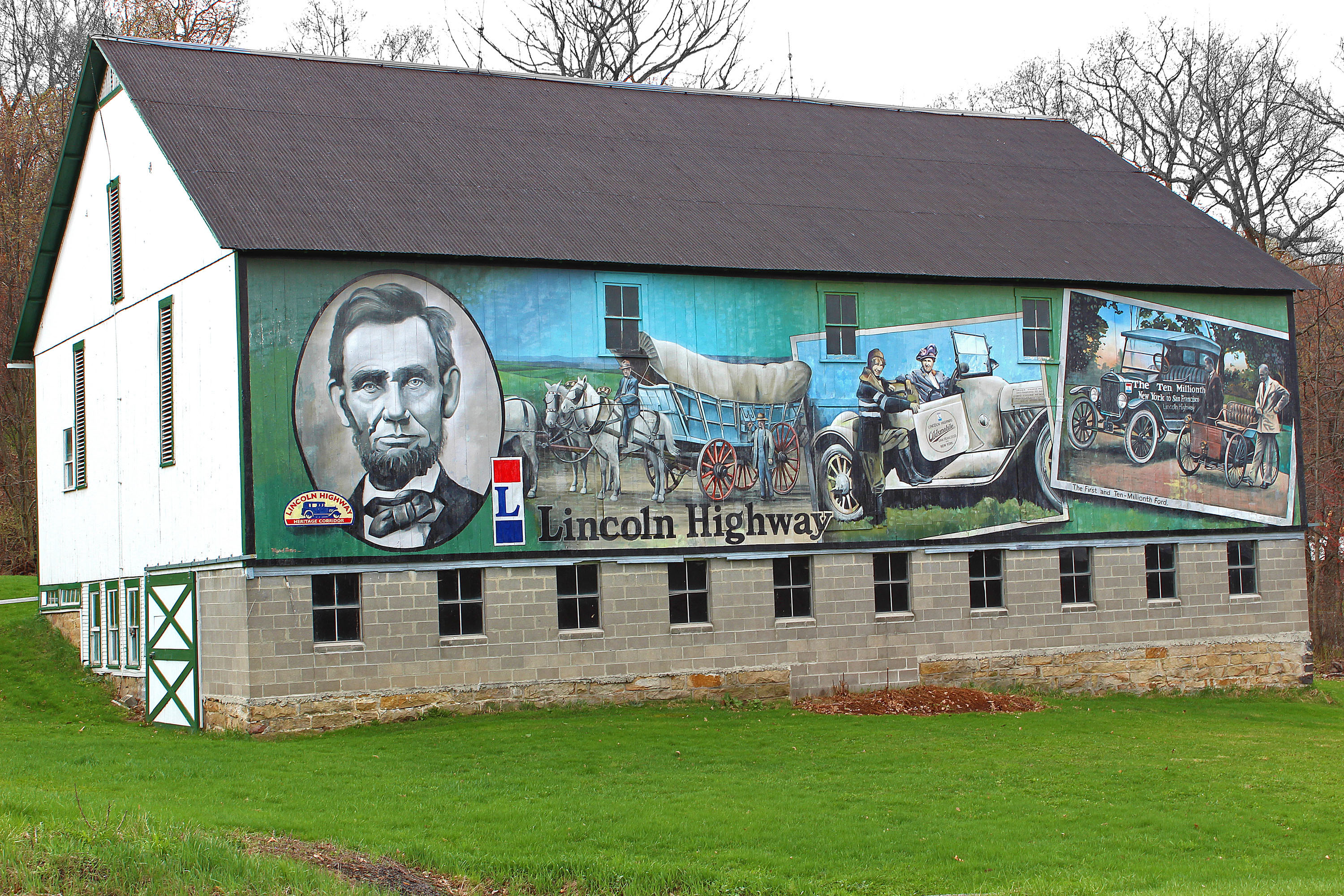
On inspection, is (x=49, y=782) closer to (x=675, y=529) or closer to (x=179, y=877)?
(x=179, y=877)

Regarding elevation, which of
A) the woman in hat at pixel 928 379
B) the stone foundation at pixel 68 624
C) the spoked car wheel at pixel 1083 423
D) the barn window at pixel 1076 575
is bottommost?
the stone foundation at pixel 68 624

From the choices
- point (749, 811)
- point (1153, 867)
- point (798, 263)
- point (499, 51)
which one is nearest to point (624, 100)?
point (798, 263)

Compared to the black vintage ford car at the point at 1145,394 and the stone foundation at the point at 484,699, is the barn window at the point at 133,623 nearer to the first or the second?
the stone foundation at the point at 484,699

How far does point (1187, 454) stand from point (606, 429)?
11.9 metres

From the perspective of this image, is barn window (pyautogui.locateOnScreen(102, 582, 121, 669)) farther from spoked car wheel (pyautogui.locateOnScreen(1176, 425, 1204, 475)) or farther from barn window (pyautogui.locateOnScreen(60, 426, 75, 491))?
spoked car wheel (pyautogui.locateOnScreen(1176, 425, 1204, 475))

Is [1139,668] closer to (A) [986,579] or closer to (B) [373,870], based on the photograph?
(A) [986,579]

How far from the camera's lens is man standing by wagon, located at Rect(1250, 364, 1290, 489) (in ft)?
94.5

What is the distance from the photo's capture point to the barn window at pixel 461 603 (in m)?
22.4

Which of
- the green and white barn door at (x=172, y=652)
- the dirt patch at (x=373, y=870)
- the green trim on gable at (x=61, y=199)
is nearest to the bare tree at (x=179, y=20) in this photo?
the green trim on gable at (x=61, y=199)

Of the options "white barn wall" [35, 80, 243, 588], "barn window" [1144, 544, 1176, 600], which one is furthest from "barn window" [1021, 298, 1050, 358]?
"white barn wall" [35, 80, 243, 588]

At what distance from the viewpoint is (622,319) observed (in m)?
23.8

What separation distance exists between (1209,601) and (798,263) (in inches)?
425

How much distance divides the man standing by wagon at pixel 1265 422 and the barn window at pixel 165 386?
66.8 feet

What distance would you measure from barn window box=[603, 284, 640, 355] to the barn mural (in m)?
0.03
